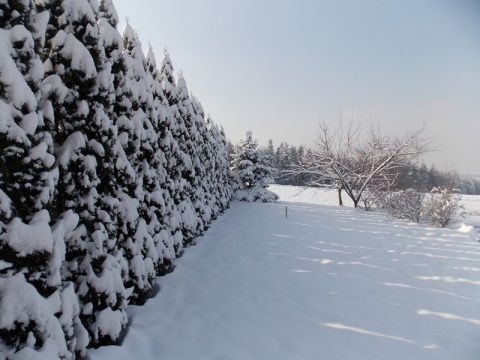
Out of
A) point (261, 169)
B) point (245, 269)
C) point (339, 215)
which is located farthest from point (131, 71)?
point (261, 169)

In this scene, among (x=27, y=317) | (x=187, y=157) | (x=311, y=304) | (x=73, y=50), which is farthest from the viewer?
(x=187, y=157)

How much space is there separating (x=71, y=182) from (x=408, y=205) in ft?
41.1

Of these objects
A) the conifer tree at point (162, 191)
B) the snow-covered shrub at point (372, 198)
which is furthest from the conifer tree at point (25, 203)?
the snow-covered shrub at point (372, 198)

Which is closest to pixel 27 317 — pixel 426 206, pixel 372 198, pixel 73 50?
pixel 73 50

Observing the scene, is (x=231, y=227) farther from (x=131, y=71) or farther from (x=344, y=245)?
(x=131, y=71)

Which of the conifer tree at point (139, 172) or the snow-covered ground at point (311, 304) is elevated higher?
the conifer tree at point (139, 172)

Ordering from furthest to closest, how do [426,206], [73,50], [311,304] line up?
[426,206], [311,304], [73,50]

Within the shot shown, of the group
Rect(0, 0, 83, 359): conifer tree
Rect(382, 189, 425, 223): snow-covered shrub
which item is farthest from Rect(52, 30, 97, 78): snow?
Rect(382, 189, 425, 223): snow-covered shrub

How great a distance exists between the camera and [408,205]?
11.6m

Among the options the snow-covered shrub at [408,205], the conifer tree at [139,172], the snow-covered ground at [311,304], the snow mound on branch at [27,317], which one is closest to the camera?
the snow mound on branch at [27,317]

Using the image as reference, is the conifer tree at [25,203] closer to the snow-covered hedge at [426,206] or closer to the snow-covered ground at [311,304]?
the snow-covered ground at [311,304]

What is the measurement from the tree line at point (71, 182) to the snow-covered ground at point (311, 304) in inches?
24.3

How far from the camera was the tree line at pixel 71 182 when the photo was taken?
187 centimetres

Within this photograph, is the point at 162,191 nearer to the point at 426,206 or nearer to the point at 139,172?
the point at 139,172
